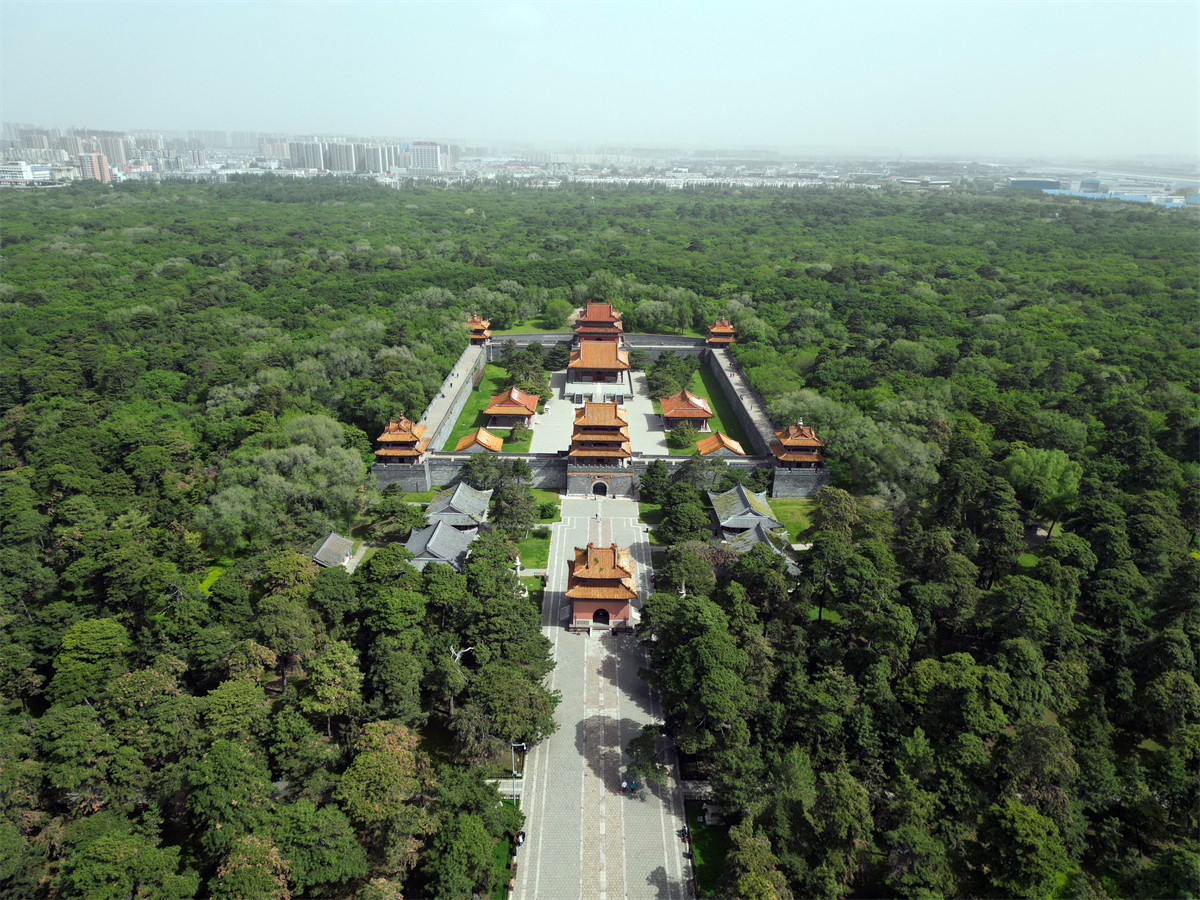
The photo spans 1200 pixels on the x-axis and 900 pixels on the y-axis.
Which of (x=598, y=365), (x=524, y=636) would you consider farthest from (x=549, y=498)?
(x=598, y=365)

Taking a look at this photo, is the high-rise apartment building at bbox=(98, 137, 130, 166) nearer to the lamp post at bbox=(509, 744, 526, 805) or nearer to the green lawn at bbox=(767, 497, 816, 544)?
the green lawn at bbox=(767, 497, 816, 544)

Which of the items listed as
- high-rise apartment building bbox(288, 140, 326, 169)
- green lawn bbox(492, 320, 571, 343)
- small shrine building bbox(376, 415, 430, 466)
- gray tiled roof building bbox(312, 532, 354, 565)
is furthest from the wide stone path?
high-rise apartment building bbox(288, 140, 326, 169)

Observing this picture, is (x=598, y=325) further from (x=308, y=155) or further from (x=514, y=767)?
(x=308, y=155)

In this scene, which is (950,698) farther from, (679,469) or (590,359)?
(590,359)

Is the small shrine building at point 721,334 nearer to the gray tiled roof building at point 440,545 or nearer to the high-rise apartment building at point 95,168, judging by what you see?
the gray tiled roof building at point 440,545

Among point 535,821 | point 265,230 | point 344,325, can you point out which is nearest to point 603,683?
point 535,821

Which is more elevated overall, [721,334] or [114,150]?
[114,150]
